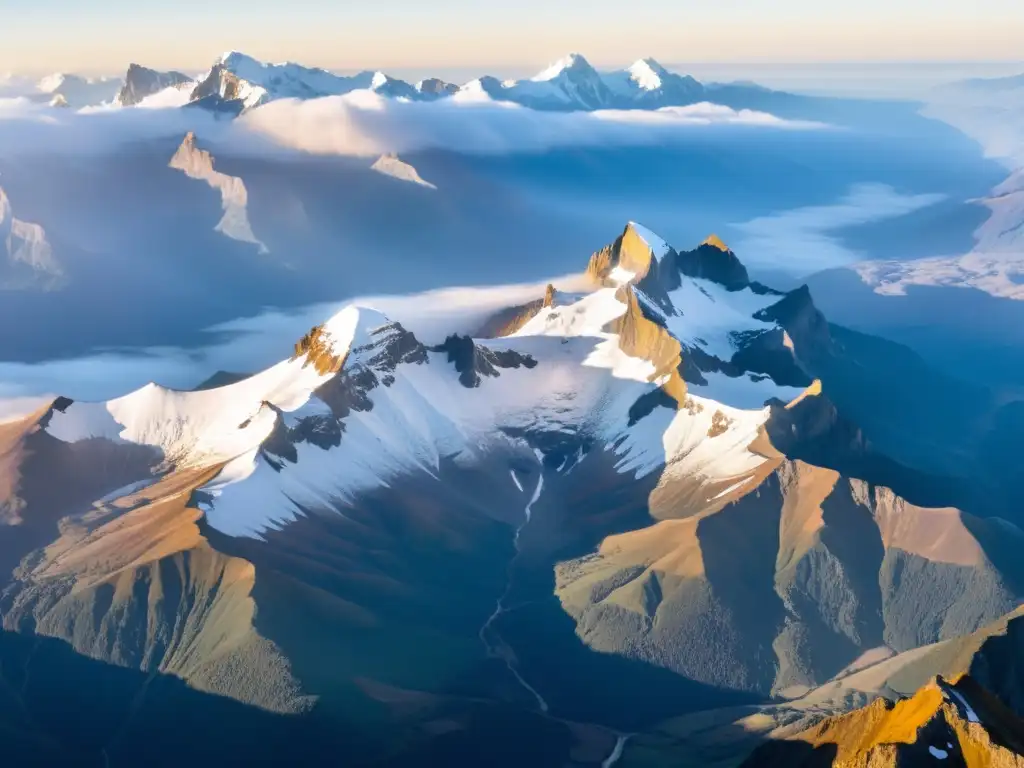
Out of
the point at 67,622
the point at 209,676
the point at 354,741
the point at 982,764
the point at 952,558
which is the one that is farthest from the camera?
the point at 952,558

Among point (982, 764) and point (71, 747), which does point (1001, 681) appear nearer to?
point (982, 764)

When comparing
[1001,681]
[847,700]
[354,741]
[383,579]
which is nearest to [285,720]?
[354,741]

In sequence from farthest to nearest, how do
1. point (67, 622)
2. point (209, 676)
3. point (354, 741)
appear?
point (67, 622) → point (209, 676) → point (354, 741)

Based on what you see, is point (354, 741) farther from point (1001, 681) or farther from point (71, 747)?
point (1001, 681)

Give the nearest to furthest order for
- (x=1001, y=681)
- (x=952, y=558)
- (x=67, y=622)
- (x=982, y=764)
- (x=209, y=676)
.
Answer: (x=982, y=764), (x=1001, y=681), (x=209, y=676), (x=67, y=622), (x=952, y=558)

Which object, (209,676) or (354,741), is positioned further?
(209,676)

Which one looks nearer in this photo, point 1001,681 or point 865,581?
point 1001,681

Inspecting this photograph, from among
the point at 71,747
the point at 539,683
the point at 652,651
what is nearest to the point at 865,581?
the point at 652,651

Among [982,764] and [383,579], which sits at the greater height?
[982,764]

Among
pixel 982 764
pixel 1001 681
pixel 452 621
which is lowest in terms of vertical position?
pixel 452 621
